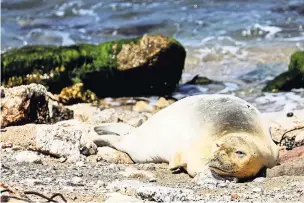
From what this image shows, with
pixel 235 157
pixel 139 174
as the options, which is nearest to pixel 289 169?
pixel 235 157

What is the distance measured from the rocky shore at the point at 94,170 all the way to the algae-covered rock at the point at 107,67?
9.08 ft

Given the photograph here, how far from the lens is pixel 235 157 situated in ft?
14.2

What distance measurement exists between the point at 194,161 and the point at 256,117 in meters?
0.64

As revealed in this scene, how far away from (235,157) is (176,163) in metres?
0.52

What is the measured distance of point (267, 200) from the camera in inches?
147

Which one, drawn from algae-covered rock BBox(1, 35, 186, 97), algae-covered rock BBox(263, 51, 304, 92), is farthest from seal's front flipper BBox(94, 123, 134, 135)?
algae-covered rock BBox(263, 51, 304, 92)

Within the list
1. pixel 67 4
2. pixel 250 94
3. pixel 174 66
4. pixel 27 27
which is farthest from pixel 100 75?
A: pixel 67 4

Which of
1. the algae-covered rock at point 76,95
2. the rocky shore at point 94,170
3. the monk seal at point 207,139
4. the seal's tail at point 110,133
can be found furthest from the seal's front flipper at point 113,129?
the algae-covered rock at point 76,95

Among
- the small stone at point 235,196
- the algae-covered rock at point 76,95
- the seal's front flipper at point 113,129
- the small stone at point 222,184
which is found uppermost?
the small stone at point 235,196

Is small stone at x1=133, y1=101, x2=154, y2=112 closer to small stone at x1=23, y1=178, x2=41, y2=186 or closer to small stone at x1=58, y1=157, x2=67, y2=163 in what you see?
small stone at x1=58, y1=157, x2=67, y2=163

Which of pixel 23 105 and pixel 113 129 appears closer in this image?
pixel 113 129

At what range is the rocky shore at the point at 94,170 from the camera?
12.3 feet

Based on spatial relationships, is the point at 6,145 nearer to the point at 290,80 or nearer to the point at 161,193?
the point at 161,193

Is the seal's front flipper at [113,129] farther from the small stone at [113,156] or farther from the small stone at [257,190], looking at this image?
the small stone at [257,190]
